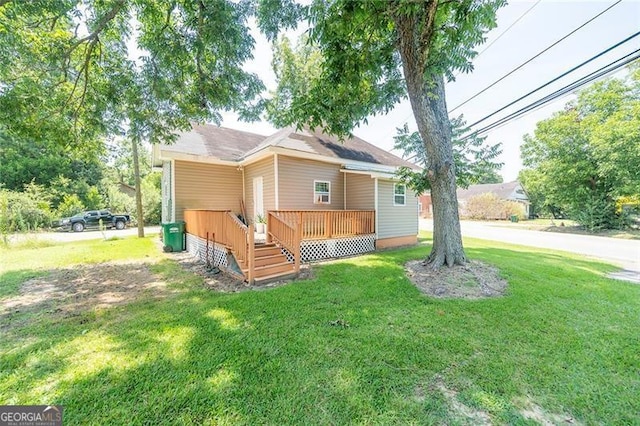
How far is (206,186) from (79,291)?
238 inches

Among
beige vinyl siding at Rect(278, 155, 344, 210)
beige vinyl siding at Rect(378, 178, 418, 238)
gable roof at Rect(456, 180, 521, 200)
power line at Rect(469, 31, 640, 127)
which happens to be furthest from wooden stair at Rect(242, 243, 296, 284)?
gable roof at Rect(456, 180, 521, 200)

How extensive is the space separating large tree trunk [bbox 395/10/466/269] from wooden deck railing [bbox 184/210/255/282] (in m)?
4.56

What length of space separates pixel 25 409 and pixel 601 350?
6.34 m

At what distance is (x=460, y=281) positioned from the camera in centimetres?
556

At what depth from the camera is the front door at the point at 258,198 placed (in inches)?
404

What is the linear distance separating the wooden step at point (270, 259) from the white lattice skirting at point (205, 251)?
965 millimetres

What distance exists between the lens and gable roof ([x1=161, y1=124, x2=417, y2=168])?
32.4 ft

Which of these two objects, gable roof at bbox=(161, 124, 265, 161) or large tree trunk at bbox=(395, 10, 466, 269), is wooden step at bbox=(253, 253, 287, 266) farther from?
gable roof at bbox=(161, 124, 265, 161)

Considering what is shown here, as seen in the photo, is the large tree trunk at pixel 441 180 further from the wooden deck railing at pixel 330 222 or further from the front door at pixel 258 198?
the front door at pixel 258 198

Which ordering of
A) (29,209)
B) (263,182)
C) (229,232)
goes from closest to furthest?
(229,232) → (263,182) → (29,209)

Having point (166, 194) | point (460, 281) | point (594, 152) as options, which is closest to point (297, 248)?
point (460, 281)

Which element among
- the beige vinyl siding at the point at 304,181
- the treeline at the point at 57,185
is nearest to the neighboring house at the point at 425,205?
the beige vinyl siding at the point at 304,181

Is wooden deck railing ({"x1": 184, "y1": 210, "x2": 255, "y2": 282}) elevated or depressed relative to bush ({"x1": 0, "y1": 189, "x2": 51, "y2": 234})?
depressed

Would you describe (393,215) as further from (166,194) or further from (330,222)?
(166,194)
